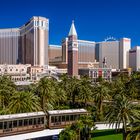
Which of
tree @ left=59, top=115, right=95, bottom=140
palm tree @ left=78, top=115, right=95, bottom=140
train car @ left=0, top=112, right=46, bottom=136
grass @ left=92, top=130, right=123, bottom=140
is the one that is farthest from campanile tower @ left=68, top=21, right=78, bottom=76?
palm tree @ left=78, top=115, right=95, bottom=140

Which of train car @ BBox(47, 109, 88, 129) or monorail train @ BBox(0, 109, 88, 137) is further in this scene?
train car @ BBox(47, 109, 88, 129)

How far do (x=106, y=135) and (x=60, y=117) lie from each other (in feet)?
25.5

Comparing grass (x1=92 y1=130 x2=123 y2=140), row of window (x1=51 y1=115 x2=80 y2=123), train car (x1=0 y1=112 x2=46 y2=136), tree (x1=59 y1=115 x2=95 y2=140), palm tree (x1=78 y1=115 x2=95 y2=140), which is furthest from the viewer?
row of window (x1=51 y1=115 x2=80 y2=123)

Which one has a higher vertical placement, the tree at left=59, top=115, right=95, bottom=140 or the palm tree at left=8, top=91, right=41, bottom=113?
the palm tree at left=8, top=91, right=41, bottom=113

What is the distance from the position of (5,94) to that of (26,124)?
16.4m

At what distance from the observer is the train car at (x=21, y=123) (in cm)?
4422

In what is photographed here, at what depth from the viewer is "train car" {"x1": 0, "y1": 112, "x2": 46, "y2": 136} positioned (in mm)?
44219

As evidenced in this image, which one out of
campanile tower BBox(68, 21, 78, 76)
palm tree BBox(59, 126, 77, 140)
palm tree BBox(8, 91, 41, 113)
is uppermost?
campanile tower BBox(68, 21, 78, 76)

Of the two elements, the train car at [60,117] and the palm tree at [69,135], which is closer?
the palm tree at [69,135]

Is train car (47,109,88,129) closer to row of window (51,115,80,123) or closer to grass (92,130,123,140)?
row of window (51,115,80,123)

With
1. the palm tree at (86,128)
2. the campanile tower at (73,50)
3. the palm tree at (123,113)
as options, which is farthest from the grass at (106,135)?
the campanile tower at (73,50)

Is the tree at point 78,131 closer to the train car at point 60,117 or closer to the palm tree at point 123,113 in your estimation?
the palm tree at point 123,113

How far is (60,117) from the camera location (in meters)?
50.9

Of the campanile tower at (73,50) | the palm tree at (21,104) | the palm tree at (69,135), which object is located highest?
the campanile tower at (73,50)
